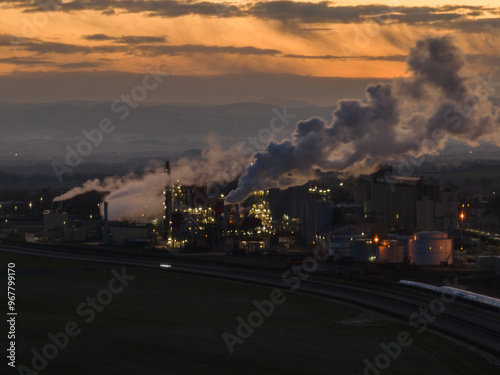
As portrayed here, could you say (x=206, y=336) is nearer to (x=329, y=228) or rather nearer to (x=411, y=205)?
(x=329, y=228)

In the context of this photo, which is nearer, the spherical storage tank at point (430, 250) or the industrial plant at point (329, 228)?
the spherical storage tank at point (430, 250)

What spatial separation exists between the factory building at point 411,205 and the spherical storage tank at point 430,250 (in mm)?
14668

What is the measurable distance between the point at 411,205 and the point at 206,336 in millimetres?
58070

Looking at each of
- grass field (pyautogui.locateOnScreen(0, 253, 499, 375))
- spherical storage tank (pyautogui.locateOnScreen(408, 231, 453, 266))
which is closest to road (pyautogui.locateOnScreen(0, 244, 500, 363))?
grass field (pyautogui.locateOnScreen(0, 253, 499, 375))

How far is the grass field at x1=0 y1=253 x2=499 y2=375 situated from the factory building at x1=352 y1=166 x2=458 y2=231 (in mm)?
37546

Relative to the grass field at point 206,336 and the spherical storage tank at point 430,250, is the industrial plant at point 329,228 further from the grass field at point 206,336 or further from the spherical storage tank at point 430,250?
the grass field at point 206,336

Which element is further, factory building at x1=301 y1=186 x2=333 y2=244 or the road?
factory building at x1=301 y1=186 x2=333 y2=244

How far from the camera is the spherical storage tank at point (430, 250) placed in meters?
79.4

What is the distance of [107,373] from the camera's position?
36188 mm

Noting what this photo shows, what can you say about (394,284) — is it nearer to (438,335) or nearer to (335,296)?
(335,296)

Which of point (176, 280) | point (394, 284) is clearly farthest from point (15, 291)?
point (394, 284)

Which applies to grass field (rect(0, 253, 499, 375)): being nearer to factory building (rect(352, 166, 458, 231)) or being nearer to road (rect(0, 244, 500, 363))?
road (rect(0, 244, 500, 363))

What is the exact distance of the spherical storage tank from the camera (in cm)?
7944

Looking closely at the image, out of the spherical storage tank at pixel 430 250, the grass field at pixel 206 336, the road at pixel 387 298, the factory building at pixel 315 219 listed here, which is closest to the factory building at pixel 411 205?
the factory building at pixel 315 219
